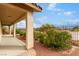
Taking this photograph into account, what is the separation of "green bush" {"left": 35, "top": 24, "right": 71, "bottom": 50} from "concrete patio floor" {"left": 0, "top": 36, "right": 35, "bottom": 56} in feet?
0.92

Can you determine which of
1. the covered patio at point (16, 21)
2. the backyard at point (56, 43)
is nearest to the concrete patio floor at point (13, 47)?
the covered patio at point (16, 21)

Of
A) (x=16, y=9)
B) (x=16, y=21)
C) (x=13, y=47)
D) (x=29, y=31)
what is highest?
(x=16, y=9)

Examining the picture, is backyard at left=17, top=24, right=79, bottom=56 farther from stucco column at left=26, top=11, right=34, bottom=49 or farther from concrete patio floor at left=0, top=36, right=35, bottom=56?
concrete patio floor at left=0, top=36, right=35, bottom=56

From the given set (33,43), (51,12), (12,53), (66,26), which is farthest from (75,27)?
(12,53)

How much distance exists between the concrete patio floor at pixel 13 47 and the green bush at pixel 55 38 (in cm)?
28

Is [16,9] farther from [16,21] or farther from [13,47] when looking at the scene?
[13,47]

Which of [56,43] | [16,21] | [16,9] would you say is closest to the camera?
[56,43]

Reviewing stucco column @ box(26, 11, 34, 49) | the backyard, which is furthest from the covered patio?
the backyard

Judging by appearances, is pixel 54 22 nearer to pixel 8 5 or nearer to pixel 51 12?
pixel 51 12

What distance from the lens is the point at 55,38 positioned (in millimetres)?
3941

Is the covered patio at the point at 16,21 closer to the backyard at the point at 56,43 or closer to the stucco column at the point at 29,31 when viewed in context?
the stucco column at the point at 29,31

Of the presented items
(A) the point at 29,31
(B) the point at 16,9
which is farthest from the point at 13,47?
(B) the point at 16,9

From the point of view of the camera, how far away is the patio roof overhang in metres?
3.92

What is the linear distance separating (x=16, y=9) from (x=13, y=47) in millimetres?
605
